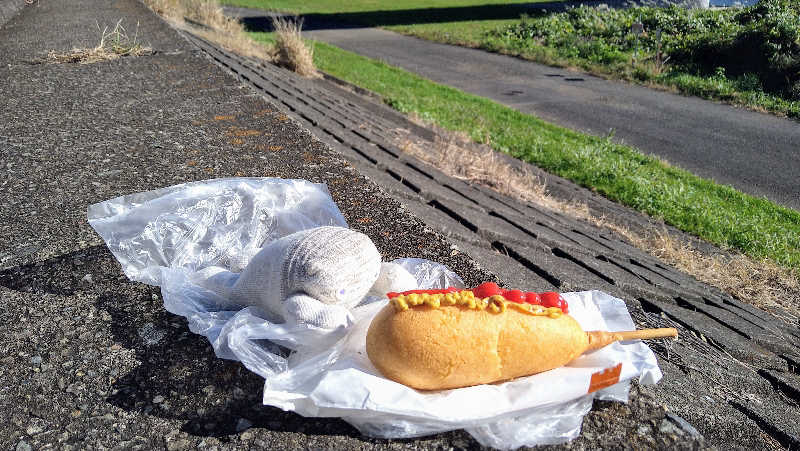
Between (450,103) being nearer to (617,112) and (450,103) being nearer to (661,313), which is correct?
(617,112)

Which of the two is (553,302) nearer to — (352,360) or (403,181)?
(352,360)

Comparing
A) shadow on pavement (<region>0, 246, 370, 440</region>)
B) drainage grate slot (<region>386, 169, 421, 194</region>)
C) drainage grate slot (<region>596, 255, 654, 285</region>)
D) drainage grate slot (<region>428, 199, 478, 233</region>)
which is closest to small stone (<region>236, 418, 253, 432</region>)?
shadow on pavement (<region>0, 246, 370, 440</region>)

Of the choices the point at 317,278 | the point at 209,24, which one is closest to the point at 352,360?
the point at 317,278

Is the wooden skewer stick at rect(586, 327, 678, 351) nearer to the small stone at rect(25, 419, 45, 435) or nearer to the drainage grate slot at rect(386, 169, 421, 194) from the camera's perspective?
the small stone at rect(25, 419, 45, 435)

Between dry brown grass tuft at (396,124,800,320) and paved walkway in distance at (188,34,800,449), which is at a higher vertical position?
paved walkway in distance at (188,34,800,449)

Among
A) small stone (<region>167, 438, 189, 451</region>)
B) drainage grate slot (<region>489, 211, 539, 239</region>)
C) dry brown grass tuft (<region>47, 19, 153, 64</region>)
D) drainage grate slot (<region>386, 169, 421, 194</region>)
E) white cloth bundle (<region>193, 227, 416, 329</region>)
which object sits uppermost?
white cloth bundle (<region>193, 227, 416, 329</region>)

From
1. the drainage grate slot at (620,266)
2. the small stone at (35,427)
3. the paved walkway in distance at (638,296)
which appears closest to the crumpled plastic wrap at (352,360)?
the paved walkway in distance at (638,296)
